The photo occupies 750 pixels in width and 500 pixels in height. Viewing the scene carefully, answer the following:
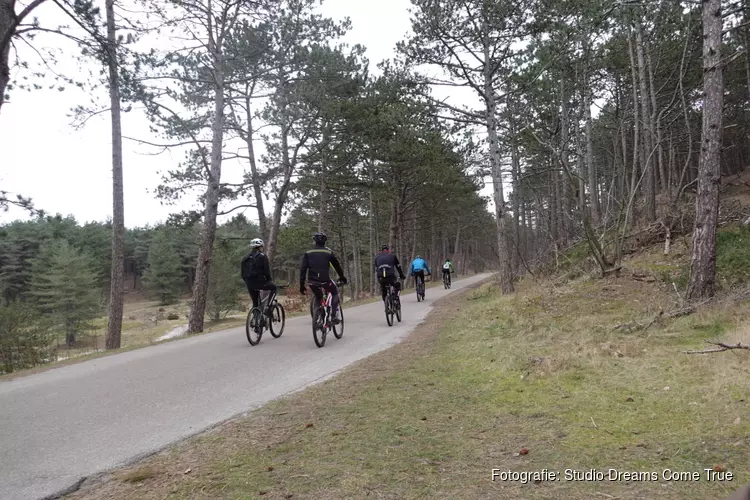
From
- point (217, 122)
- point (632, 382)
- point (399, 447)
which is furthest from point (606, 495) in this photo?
point (217, 122)

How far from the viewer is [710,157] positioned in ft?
23.1

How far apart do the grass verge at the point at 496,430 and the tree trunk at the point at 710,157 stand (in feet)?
3.23

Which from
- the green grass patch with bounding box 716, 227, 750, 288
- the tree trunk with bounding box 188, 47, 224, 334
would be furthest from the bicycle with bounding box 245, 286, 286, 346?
the green grass patch with bounding box 716, 227, 750, 288

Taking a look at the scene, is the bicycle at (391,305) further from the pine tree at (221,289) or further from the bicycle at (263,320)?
the pine tree at (221,289)

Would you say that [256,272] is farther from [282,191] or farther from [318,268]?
[282,191]

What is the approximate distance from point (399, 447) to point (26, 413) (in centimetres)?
408

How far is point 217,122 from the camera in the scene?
14.1 m

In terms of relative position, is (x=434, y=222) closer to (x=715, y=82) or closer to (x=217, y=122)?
(x=217, y=122)

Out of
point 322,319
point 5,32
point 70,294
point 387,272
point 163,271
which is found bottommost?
point 322,319

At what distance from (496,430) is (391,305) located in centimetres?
777

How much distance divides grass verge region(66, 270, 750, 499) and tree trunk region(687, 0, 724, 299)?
98cm

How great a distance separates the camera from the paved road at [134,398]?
11.3ft

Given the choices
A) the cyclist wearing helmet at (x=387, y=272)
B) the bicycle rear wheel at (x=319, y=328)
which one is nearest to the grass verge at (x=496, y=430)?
the bicycle rear wheel at (x=319, y=328)

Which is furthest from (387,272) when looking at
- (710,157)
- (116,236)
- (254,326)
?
(116,236)
